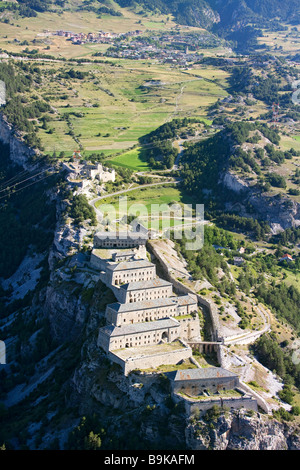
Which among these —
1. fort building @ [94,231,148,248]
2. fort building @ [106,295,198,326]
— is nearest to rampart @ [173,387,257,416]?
fort building @ [106,295,198,326]

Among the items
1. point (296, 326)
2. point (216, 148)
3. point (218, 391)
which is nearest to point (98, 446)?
point (218, 391)

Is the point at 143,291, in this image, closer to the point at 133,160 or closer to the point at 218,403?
the point at 218,403

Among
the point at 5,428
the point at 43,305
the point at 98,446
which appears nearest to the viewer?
the point at 98,446

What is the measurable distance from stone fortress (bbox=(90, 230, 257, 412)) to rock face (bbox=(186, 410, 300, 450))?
1.55m

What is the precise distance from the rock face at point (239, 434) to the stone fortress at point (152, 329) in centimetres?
155

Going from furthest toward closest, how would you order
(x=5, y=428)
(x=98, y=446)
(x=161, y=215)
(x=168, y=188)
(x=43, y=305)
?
(x=168, y=188) → (x=161, y=215) → (x=43, y=305) → (x=5, y=428) → (x=98, y=446)

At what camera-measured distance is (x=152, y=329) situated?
232 ft

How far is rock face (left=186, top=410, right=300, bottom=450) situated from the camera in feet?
201

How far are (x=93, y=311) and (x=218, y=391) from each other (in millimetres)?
20284

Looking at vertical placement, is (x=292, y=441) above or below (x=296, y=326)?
above

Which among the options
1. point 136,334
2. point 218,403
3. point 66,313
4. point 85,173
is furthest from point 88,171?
point 218,403

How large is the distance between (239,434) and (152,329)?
15.2m

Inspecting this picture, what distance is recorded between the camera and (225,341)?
3194 inches

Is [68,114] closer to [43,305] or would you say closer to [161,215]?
[161,215]
